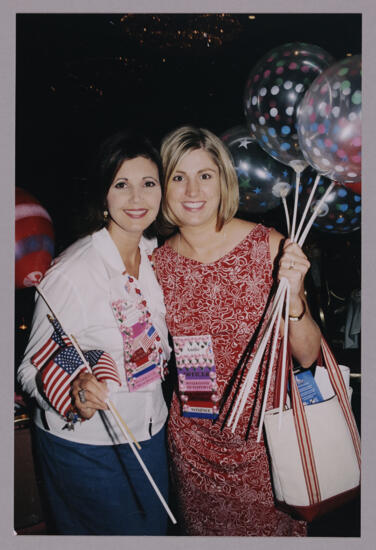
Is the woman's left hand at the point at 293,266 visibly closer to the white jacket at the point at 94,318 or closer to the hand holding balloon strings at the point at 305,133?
the hand holding balloon strings at the point at 305,133

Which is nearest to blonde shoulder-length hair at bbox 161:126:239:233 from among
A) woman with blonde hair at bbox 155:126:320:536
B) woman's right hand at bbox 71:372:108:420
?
woman with blonde hair at bbox 155:126:320:536

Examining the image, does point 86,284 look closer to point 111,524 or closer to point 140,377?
point 140,377

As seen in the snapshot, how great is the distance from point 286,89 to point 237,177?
45 cm

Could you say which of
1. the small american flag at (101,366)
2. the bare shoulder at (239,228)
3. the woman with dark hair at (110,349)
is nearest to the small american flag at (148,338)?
the woman with dark hair at (110,349)

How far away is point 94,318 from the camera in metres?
1.57

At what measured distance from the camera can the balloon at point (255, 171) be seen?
1849 mm

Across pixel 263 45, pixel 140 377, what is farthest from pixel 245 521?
pixel 263 45

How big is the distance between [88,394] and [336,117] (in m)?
1.25

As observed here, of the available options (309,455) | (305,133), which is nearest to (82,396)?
(309,455)

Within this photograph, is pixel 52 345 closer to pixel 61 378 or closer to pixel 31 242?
pixel 61 378

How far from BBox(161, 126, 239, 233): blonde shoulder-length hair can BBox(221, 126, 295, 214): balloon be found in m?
0.16

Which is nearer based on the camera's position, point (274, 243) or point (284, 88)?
point (284, 88)

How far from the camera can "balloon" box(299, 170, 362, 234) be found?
67.3 inches

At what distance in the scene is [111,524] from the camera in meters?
1.70
